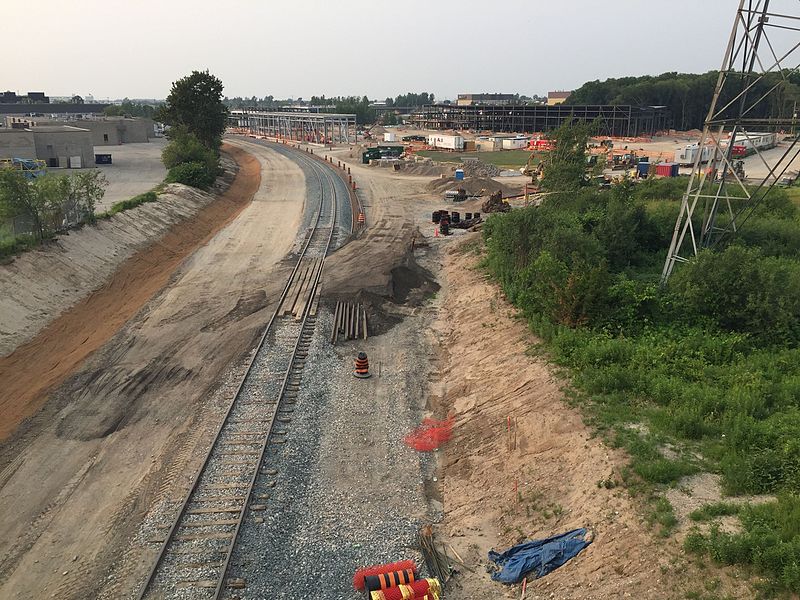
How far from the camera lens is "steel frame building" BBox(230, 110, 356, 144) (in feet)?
374

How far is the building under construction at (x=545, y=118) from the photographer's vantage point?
125 metres

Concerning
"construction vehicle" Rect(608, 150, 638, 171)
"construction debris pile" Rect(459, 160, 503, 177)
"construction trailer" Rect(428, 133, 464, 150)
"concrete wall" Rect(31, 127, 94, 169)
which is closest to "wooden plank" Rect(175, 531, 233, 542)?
"construction debris pile" Rect(459, 160, 503, 177)

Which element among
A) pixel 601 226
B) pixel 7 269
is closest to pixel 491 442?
pixel 601 226

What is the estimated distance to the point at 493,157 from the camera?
90.8m

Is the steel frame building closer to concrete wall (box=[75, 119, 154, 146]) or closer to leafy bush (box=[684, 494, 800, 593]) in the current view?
concrete wall (box=[75, 119, 154, 146])

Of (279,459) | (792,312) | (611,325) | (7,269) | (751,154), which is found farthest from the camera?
(751,154)

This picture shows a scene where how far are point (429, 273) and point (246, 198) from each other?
28.4m

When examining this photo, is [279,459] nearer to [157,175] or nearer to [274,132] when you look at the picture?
[157,175]

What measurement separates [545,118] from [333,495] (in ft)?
427

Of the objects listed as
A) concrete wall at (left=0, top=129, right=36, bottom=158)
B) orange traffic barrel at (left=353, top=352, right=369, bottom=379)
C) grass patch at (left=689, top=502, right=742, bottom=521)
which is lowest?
orange traffic barrel at (left=353, top=352, right=369, bottom=379)

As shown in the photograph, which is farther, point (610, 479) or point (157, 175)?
point (157, 175)

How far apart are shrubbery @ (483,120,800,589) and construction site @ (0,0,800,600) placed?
5.9 inches

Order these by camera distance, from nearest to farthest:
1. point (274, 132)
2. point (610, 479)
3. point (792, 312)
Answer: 1. point (610, 479)
2. point (792, 312)
3. point (274, 132)

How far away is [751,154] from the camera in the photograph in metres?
83.8
